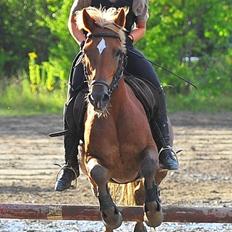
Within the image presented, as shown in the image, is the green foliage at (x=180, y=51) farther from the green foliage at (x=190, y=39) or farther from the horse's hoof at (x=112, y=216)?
the horse's hoof at (x=112, y=216)

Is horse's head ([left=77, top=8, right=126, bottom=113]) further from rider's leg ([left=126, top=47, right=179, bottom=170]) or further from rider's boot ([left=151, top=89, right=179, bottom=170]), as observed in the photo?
rider's boot ([left=151, top=89, right=179, bottom=170])

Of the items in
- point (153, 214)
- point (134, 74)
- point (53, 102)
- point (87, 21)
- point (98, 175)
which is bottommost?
point (53, 102)

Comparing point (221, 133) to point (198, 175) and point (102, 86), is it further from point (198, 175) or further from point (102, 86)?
point (102, 86)

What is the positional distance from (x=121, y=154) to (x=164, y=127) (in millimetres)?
904

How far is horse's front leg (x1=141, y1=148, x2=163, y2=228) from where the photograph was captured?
24.3 ft

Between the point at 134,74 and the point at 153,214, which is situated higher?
the point at 134,74

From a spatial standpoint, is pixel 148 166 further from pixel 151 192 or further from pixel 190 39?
pixel 190 39

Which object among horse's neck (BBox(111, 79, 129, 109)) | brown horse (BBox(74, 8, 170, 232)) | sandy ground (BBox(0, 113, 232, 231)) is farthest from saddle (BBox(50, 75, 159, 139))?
sandy ground (BBox(0, 113, 232, 231))

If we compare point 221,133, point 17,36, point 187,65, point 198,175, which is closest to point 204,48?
point 187,65

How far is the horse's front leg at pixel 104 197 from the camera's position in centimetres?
732

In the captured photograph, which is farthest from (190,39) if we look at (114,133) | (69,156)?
(114,133)

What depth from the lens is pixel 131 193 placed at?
8.85 meters

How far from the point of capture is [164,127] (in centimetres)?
836

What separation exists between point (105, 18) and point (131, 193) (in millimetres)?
2174
